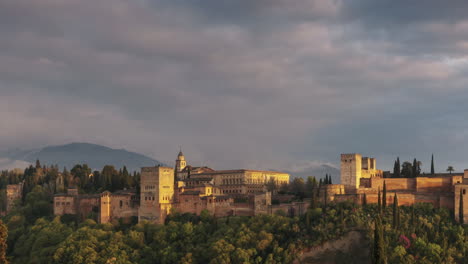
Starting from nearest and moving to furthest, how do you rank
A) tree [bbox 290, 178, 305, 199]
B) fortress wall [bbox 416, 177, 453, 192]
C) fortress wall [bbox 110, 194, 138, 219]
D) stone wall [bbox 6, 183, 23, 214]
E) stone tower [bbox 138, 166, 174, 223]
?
fortress wall [bbox 416, 177, 453, 192]
stone tower [bbox 138, 166, 174, 223]
fortress wall [bbox 110, 194, 138, 219]
tree [bbox 290, 178, 305, 199]
stone wall [bbox 6, 183, 23, 214]

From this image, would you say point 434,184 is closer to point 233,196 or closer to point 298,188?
point 298,188

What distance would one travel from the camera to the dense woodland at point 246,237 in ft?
201

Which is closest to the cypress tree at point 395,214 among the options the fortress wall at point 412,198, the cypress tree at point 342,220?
the cypress tree at point 342,220

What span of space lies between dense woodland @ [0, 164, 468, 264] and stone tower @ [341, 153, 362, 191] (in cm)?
487

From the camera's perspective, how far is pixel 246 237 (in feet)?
218

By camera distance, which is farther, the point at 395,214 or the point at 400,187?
the point at 400,187

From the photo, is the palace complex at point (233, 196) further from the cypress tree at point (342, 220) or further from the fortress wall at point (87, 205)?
the cypress tree at point (342, 220)

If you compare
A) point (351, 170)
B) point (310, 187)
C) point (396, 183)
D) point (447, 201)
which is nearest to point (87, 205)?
point (310, 187)

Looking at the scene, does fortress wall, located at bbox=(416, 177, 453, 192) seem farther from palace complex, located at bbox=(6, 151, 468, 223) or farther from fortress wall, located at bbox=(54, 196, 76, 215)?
fortress wall, located at bbox=(54, 196, 76, 215)

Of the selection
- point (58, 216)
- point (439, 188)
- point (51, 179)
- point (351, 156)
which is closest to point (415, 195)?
point (439, 188)

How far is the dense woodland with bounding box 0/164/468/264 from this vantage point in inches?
2410

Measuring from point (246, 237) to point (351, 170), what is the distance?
19135 millimetres

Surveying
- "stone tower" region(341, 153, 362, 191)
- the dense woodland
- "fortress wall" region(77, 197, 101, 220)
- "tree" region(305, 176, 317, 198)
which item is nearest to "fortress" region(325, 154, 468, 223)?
"stone tower" region(341, 153, 362, 191)

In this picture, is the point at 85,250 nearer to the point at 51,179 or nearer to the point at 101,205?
the point at 101,205
